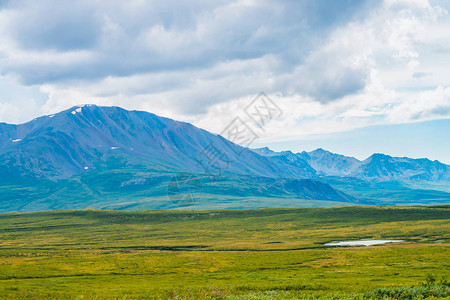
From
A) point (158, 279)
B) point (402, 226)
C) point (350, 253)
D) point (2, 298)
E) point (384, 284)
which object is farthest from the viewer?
point (402, 226)

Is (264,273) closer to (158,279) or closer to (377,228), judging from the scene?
(158,279)

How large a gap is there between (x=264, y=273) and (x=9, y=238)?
16129 cm

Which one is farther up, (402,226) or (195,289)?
(195,289)

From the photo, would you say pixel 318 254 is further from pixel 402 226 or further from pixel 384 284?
pixel 402 226

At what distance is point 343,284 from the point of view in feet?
192

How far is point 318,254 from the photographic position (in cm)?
10969

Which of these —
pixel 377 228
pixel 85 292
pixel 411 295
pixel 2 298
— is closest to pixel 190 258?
pixel 85 292

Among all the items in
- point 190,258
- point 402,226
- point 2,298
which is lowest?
point 402,226

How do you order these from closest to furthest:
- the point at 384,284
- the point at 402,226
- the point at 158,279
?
the point at 384,284 < the point at 158,279 < the point at 402,226

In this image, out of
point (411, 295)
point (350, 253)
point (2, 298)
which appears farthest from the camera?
point (350, 253)

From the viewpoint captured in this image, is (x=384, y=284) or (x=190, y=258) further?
(x=190, y=258)

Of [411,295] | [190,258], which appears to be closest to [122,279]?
[190,258]

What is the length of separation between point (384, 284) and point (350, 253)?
52.0 metres

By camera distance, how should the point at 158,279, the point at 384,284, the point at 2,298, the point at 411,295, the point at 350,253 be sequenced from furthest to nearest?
1. the point at 350,253
2. the point at 158,279
3. the point at 384,284
4. the point at 2,298
5. the point at 411,295
